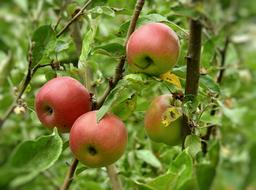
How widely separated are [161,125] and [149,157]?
0.46 meters

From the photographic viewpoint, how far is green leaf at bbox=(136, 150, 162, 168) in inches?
60.6

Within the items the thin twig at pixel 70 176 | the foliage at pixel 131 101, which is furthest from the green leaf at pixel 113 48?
the thin twig at pixel 70 176

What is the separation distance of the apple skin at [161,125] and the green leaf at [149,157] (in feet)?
1.31

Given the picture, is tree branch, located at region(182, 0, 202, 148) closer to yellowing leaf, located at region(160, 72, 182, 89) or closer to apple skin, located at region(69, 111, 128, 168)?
yellowing leaf, located at region(160, 72, 182, 89)

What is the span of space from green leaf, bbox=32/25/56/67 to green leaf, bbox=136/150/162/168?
0.53 meters

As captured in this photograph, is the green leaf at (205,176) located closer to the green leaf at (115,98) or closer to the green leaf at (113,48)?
the green leaf at (115,98)

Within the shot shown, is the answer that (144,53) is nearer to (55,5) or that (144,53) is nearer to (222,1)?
(55,5)

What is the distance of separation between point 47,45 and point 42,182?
0.96m

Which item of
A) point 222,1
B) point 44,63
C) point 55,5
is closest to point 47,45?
point 44,63

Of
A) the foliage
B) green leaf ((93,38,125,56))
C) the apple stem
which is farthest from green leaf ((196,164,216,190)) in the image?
the apple stem

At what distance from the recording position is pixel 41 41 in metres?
1.13

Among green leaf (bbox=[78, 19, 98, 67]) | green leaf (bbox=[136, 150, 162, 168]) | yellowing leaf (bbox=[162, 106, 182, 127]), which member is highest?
green leaf (bbox=[78, 19, 98, 67])

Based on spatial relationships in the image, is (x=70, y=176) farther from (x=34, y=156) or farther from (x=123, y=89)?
(x=34, y=156)

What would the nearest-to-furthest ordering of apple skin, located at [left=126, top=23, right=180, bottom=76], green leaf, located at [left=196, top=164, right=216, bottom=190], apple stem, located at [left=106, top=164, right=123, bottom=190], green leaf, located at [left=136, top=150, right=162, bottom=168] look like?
green leaf, located at [left=196, top=164, right=216, bottom=190] < apple skin, located at [left=126, top=23, right=180, bottom=76] < apple stem, located at [left=106, top=164, right=123, bottom=190] < green leaf, located at [left=136, top=150, right=162, bottom=168]
